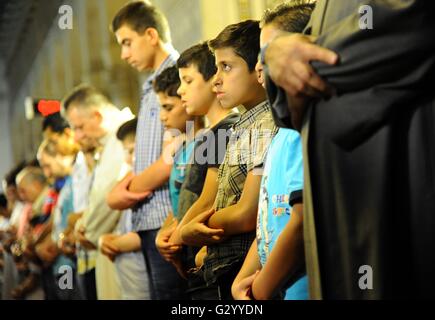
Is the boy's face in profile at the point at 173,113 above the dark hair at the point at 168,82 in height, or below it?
below

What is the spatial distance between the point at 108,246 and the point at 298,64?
7.98 feet

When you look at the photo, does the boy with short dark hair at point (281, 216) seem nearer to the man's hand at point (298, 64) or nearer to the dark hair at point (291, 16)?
the dark hair at point (291, 16)

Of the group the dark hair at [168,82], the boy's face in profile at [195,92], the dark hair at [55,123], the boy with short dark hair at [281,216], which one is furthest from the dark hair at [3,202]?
the boy with short dark hair at [281,216]

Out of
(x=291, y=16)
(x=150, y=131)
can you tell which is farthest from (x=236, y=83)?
(x=150, y=131)

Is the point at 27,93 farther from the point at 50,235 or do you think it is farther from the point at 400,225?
the point at 400,225

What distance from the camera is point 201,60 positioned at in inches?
129

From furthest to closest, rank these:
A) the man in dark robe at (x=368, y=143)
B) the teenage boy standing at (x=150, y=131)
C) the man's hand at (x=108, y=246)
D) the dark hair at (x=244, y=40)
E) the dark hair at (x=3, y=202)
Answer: the dark hair at (x=3, y=202) → the man's hand at (x=108, y=246) → the teenage boy standing at (x=150, y=131) → the dark hair at (x=244, y=40) → the man in dark robe at (x=368, y=143)

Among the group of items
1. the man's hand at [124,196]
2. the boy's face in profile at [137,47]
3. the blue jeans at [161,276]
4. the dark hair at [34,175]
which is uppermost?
the boy's face in profile at [137,47]

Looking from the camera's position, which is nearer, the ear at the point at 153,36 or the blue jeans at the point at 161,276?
the blue jeans at the point at 161,276

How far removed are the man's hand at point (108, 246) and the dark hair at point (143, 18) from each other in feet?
3.19

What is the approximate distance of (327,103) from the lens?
7.14 ft

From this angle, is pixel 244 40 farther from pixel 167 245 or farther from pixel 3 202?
pixel 3 202

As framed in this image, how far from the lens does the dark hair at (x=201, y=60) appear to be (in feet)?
10.6

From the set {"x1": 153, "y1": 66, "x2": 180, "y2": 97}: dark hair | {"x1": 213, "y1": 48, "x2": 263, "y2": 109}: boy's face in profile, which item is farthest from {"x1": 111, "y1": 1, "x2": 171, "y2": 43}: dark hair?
{"x1": 213, "y1": 48, "x2": 263, "y2": 109}: boy's face in profile
